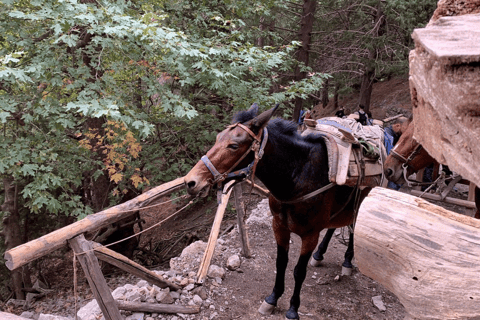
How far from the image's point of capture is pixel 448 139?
43.9 inches

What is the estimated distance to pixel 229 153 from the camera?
3018 millimetres

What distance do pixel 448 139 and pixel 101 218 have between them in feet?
10.00

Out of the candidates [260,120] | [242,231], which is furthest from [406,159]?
[242,231]

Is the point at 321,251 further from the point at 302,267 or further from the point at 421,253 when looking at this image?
the point at 421,253

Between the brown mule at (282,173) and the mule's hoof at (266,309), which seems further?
the mule's hoof at (266,309)

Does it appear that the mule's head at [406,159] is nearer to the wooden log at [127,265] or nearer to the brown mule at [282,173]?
the brown mule at [282,173]

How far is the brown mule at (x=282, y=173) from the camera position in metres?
3.02

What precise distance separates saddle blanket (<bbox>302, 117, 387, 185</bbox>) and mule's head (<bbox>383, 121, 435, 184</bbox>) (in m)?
0.25

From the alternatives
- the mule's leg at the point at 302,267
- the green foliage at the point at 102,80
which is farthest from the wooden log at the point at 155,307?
the green foliage at the point at 102,80

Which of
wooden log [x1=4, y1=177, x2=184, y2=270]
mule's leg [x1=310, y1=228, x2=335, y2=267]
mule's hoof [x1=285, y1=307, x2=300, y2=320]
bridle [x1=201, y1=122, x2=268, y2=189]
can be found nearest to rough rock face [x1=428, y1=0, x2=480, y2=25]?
bridle [x1=201, y1=122, x2=268, y2=189]

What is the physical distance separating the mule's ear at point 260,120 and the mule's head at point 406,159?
1.93 meters

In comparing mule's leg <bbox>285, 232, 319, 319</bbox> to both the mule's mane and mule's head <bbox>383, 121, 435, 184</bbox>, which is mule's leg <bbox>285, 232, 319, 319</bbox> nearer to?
the mule's mane

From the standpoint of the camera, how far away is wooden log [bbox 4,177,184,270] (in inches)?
97.9

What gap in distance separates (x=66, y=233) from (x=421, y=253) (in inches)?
114
